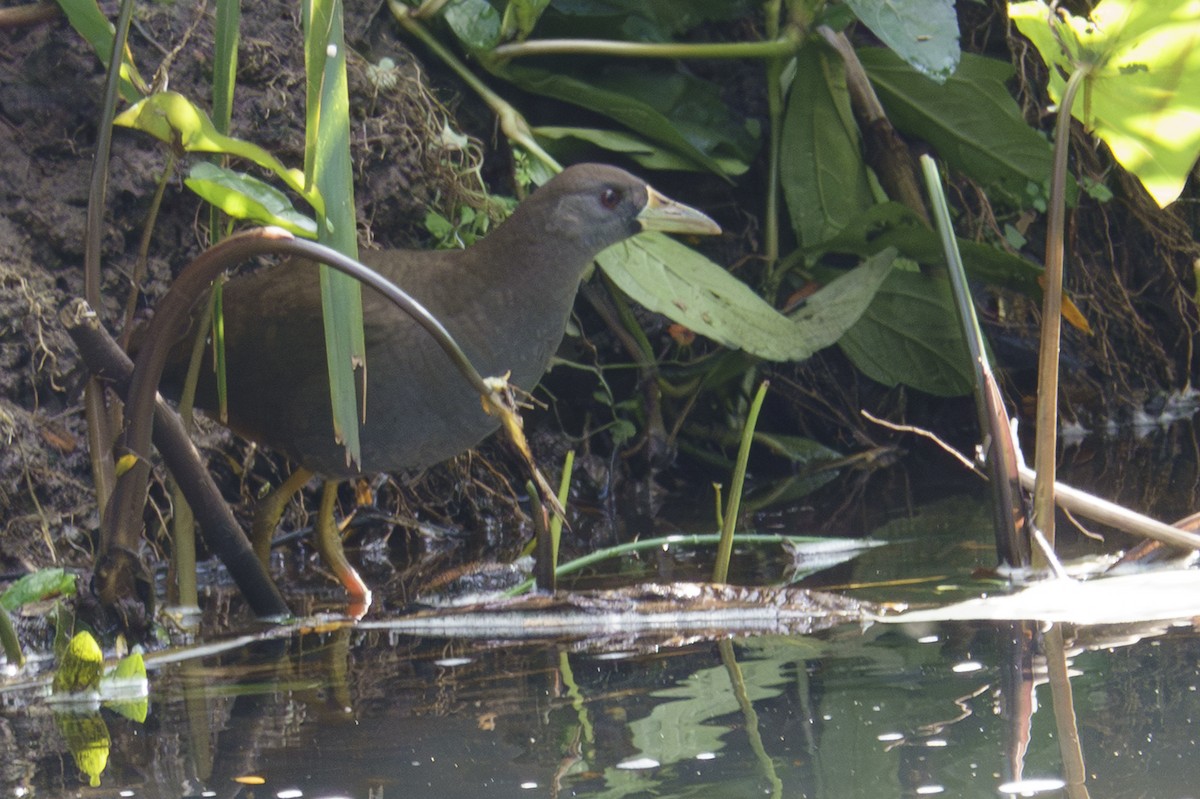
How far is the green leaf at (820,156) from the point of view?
436 cm

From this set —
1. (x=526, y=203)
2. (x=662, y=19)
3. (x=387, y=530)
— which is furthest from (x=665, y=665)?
(x=662, y=19)

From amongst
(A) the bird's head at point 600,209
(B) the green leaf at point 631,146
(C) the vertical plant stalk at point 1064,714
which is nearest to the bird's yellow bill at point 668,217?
(A) the bird's head at point 600,209

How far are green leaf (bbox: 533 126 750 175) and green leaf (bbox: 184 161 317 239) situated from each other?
198cm

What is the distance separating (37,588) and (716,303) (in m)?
2.08

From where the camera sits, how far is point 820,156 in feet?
14.4

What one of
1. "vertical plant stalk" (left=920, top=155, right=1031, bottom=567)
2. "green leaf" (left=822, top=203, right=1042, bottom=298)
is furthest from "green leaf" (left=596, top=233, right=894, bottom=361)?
"vertical plant stalk" (left=920, top=155, right=1031, bottom=567)

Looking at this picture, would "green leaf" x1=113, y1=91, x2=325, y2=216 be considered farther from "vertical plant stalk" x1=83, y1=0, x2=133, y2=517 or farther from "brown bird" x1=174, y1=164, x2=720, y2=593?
"brown bird" x1=174, y1=164, x2=720, y2=593

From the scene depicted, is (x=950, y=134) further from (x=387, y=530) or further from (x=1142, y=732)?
(x=1142, y=732)

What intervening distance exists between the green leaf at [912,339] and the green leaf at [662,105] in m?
0.60

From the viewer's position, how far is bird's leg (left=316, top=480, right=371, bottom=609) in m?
2.77

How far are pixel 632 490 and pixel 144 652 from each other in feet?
7.54

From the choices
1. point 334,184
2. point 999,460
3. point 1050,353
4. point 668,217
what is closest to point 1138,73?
point 1050,353

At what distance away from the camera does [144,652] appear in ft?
7.13

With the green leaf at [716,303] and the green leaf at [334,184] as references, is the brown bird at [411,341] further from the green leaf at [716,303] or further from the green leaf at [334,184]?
the green leaf at [334,184]
